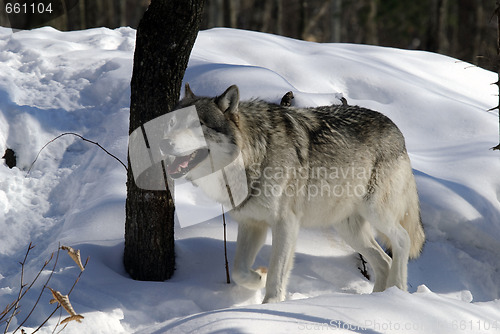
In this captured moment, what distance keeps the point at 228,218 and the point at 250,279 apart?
0.97 metres

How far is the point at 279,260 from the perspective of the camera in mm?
4043

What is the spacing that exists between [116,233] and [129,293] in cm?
80

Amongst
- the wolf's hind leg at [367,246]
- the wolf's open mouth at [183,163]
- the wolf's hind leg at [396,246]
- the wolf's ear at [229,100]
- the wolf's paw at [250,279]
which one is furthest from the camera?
the wolf's hind leg at [367,246]

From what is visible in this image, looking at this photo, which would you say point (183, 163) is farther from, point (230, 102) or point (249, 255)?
point (249, 255)

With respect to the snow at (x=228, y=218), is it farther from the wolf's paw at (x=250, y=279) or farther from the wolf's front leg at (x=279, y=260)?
the wolf's front leg at (x=279, y=260)

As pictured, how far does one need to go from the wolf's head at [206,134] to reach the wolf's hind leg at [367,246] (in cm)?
136

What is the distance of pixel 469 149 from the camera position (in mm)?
6230

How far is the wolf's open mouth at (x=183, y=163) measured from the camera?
3711mm

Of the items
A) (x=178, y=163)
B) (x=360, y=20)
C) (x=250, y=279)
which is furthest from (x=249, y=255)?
(x=360, y=20)

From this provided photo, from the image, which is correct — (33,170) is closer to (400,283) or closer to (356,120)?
(356,120)

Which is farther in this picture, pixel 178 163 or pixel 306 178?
pixel 306 178

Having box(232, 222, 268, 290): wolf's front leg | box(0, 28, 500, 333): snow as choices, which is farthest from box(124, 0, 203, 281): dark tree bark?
box(232, 222, 268, 290): wolf's front leg

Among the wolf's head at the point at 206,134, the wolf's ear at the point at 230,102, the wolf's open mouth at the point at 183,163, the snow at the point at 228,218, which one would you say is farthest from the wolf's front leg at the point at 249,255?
the wolf's ear at the point at 230,102

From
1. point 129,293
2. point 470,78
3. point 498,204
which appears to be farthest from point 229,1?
point 129,293
